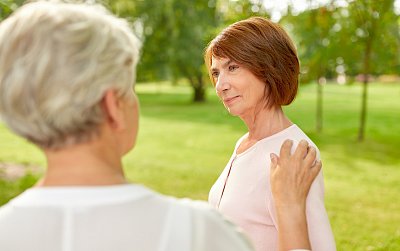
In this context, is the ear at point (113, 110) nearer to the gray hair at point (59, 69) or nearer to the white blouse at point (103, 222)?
the gray hair at point (59, 69)

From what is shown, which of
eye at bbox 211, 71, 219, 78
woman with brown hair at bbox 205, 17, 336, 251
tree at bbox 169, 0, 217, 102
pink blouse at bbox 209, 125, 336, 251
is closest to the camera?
pink blouse at bbox 209, 125, 336, 251

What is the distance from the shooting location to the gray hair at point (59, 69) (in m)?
1.14

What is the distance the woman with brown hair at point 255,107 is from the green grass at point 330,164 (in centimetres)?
434

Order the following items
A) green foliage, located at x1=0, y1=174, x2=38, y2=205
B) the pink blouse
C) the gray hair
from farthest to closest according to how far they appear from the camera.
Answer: green foliage, located at x1=0, y1=174, x2=38, y2=205 < the pink blouse < the gray hair

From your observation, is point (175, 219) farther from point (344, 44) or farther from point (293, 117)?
point (293, 117)

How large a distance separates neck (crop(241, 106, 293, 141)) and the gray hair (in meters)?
1.34

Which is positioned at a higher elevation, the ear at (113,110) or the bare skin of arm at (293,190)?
the ear at (113,110)

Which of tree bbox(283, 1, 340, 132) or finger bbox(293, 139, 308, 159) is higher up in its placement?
finger bbox(293, 139, 308, 159)

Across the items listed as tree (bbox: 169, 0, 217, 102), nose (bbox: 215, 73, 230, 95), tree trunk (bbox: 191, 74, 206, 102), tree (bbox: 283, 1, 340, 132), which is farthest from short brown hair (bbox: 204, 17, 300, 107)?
tree trunk (bbox: 191, 74, 206, 102)

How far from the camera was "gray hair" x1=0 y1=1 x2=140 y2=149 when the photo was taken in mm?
1141

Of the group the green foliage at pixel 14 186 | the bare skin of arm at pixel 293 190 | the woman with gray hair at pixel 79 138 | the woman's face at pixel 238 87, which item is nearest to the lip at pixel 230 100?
the woman's face at pixel 238 87

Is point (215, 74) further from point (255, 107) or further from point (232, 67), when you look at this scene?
point (255, 107)

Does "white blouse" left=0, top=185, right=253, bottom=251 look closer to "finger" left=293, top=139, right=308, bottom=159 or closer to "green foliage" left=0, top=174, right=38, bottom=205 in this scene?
"finger" left=293, top=139, right=308, bottom=159

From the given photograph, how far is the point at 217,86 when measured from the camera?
2.67m
